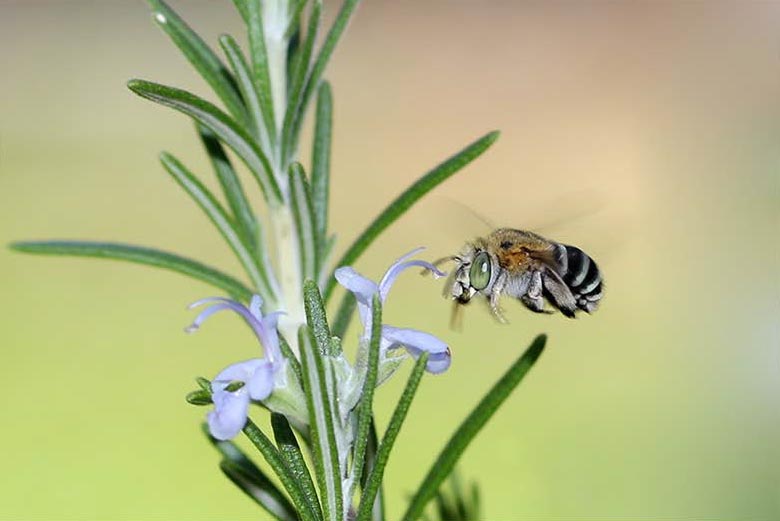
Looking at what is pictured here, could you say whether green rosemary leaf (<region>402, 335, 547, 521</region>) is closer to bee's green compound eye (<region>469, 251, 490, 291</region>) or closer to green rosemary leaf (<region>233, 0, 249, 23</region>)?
bee's green compound eye (<region>469, 251, 490, 291</region>)

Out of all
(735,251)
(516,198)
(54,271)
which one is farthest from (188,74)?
(735,251)

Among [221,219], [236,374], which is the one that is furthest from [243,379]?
[221,219]

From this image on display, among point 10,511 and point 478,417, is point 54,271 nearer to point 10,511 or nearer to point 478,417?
point 10,511

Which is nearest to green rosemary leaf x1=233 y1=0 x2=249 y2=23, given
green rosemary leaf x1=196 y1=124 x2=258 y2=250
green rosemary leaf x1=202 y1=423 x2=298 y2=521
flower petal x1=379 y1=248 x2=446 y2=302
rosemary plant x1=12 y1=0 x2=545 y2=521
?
rosemary plant x1=12 y1=0 x2=545 y2=521

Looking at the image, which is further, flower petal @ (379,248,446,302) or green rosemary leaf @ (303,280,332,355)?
flower petal @ (379,248,446,302)

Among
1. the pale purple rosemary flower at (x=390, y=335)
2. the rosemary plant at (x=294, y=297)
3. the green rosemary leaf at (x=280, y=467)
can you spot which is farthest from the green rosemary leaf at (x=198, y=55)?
the green rosemary leaf at (x=280, y=467)

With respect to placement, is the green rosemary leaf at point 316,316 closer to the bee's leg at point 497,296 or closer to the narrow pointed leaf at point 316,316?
the narrow pointed leaf at point 316,316

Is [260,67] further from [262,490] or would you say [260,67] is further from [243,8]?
[262,490]
